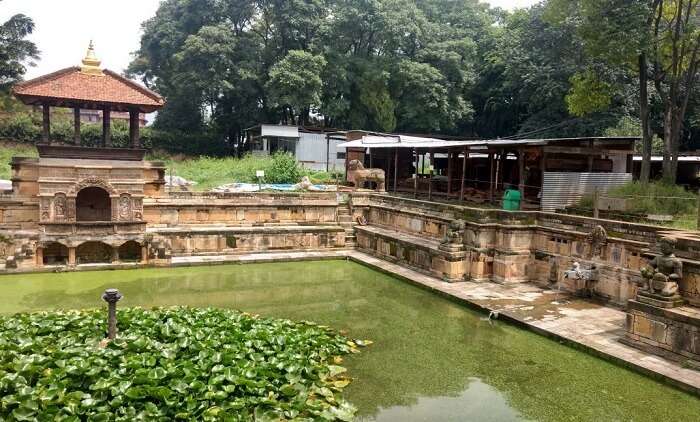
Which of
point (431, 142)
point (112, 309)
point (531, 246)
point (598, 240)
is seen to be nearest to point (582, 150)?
point (531, 246)

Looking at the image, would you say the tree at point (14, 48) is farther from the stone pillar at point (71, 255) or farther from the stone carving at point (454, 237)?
the stone carving at point (454, 237)

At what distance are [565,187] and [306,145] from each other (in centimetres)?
1832

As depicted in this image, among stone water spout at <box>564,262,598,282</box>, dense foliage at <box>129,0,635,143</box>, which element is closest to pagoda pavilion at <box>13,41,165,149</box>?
stone water spout at <box>564,262,598,282</box>

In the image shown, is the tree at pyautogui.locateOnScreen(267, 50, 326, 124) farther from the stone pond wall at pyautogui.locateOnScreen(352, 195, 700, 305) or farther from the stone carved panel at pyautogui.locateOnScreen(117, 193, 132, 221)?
the stone carved panel at pyautogui.locateOnScreen(117, 193, 132, 221)

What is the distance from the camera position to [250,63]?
34969 mm

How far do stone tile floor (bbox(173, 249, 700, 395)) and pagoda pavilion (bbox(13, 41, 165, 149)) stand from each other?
17.1 feet

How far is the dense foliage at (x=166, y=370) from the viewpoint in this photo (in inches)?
254

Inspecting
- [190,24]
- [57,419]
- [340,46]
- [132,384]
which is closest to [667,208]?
[132,384]

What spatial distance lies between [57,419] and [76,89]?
1245 centimetres

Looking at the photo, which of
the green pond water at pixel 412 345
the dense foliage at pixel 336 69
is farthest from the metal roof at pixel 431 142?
the dense foliage at pixel 336 69

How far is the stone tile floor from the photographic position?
27.6 ft

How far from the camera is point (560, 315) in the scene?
36.2 ft

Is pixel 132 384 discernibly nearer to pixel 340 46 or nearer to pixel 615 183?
pixel 615 183

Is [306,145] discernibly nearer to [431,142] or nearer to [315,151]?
[315,151]
